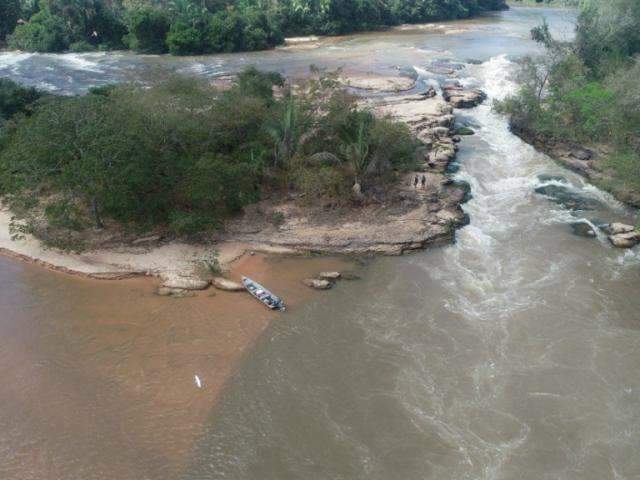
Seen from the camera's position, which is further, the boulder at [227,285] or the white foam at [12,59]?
the white foam at [12,59]

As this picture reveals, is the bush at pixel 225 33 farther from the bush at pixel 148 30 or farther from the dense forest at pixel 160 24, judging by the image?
the bush at pixel 148 30

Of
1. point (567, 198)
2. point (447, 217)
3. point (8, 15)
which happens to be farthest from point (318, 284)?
point (8, 15)

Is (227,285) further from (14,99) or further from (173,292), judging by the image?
(14,99)

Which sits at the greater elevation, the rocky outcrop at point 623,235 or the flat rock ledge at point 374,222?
the flat rock ledge at point 374,222

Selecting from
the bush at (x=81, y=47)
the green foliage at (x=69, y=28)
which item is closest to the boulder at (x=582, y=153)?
the green foliage at (x=69, y=28)

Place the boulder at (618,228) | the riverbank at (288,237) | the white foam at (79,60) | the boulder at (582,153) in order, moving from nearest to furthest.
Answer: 1. the riverbank at (288,237)
2. the boulder at (618,228)
3. the boulder at (582,153)
4. the white foam at (79,60)

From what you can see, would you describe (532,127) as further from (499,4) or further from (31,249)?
(499,4)

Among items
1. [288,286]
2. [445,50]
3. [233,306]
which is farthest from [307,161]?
[445,50]
